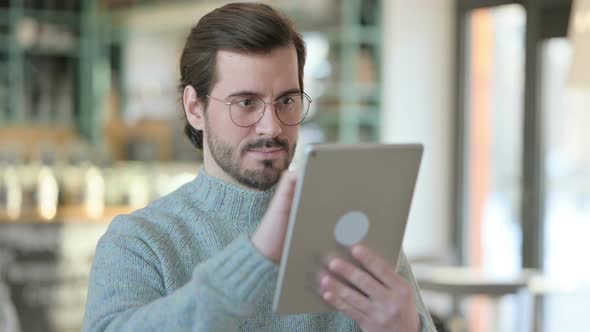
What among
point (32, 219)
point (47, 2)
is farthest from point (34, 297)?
point (47, 2)

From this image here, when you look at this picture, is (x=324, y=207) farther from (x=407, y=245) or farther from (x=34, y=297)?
(x=407, y=245)

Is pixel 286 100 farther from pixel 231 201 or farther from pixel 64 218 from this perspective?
pixel 64 218

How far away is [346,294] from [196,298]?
178 millimetres

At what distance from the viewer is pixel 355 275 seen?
41.4 inches

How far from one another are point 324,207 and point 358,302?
12 centimetres

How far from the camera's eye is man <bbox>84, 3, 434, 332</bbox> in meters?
1.05

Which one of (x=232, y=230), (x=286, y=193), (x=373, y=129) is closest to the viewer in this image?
(x=286, y=193)

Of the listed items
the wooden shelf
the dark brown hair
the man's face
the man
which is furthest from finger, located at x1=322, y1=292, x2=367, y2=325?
the wooden shelf

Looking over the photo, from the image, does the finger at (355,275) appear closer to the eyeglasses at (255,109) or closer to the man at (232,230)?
the man at (232,230)

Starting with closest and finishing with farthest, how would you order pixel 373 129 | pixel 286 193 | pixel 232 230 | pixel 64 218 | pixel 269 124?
pixel 286 193 < pixel 269 124 < pixel 232 230 < pixel 64 218 < pixel 373 129

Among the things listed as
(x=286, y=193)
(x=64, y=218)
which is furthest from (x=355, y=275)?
(x=64, y=218)

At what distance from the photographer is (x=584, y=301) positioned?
17.2 feet

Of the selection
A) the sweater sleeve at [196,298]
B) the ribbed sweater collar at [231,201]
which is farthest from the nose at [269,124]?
the sweater sleeve at [196,298]

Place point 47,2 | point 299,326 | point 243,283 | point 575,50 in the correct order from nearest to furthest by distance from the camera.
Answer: point 243,283 < point 299,326 < point 575,50 < point 47,2
